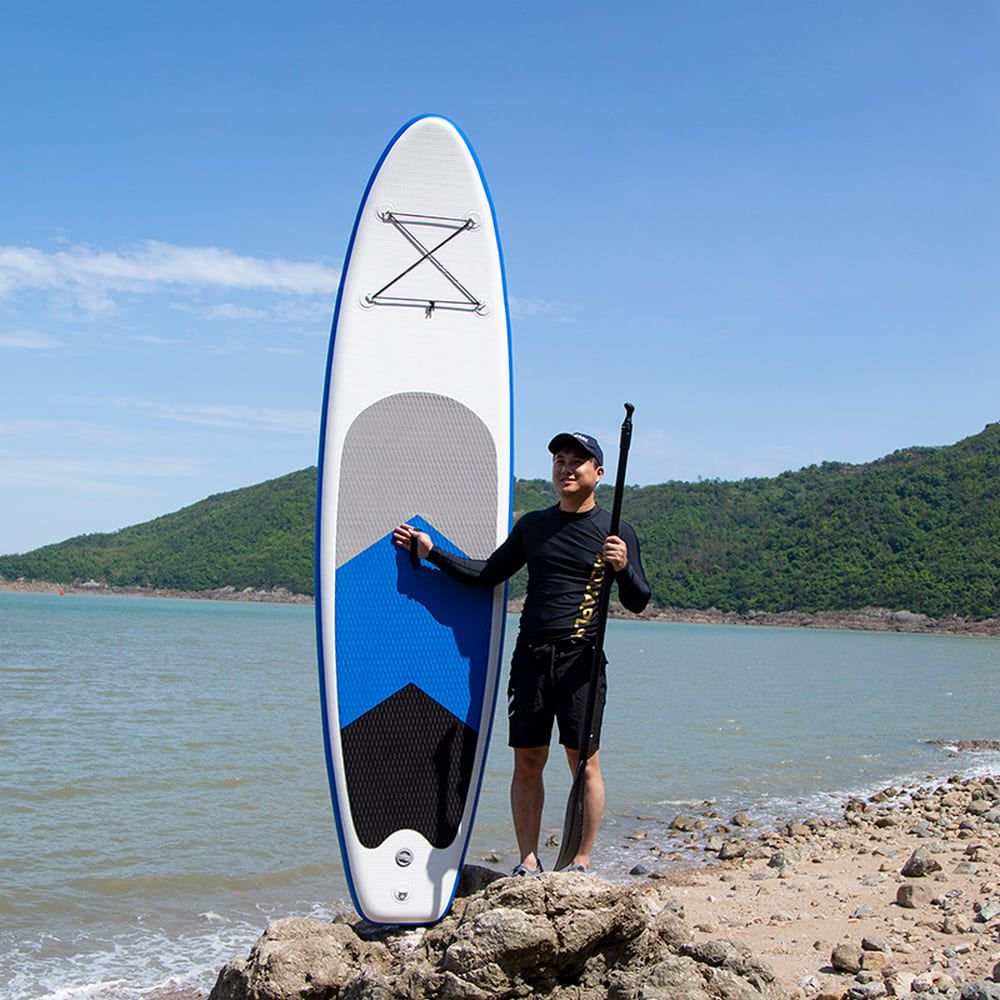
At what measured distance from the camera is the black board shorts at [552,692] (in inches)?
145

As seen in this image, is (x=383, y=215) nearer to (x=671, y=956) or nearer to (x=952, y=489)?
(x=671, y=956)

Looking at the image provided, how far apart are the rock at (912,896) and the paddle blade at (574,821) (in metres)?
2.33

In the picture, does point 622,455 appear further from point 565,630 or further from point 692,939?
point 692,939

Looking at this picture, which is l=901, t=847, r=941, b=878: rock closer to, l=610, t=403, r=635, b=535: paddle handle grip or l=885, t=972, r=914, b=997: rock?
l=885, t=972, r=914, b=997: rock

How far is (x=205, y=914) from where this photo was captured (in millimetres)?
5957

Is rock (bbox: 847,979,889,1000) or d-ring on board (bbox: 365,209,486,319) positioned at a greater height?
d-ring on board (bbox: 365,209,486,319)

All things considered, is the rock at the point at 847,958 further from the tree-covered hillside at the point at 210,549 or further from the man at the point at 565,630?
the tree-covered hillside at the point at 210,549

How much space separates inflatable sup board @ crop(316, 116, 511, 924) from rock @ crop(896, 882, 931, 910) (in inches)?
91.4

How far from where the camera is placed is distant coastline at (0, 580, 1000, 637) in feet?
229

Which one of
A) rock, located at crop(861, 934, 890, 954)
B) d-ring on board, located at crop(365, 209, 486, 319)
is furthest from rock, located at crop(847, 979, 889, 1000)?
d-ring on board, located at crop(365, 209, 486, 319)

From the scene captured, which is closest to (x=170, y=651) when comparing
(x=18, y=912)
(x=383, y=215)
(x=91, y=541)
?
(x=18, y=912)

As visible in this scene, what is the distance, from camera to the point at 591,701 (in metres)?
3.61

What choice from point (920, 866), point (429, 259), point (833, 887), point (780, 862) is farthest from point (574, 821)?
point (780, 862)

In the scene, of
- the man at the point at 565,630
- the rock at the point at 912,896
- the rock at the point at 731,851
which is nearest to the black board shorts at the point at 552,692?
the man at the point at 565,630
